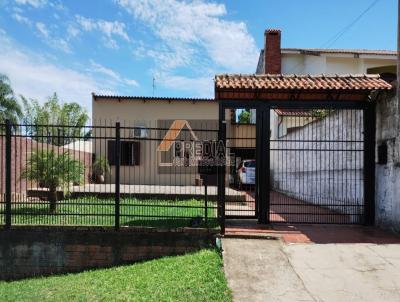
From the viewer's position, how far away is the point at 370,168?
8.12 meters

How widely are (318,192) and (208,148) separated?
5.21 metres

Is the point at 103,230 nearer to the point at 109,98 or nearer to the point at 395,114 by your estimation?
the point at 395,114

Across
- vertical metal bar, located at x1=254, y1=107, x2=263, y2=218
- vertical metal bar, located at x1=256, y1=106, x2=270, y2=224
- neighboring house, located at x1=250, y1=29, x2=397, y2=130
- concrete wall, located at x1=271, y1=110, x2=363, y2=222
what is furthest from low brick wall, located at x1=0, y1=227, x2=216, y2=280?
neighboring house, located at x1=250, y1=29, x2=397, y2=130

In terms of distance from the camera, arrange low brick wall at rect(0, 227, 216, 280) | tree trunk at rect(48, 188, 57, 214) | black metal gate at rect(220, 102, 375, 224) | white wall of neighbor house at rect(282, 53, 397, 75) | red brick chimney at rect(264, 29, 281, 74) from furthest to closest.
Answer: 1. white wall of neighbor house at rect(282, 53, 397, 75)
2. red brick chimney at rect(264, 29, 281, 74)
3. tree trunk at rect(48, 188, 57, 214)
4. black metal gate at rect(220, 102, 375, 224)
5. low brick wall at rect(0, 227, 216, 280)

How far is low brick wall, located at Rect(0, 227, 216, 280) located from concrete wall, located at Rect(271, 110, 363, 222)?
3.10 m

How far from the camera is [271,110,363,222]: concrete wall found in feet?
28.8

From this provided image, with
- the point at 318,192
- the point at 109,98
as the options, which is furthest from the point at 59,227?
the point at 109,98

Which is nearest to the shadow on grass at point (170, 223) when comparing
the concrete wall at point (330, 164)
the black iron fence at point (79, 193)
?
the black iron fence at point (79, 193)

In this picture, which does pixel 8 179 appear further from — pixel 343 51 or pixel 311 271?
pixel 343 51

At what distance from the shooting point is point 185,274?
5414 mm

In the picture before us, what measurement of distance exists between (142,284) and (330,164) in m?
6.97

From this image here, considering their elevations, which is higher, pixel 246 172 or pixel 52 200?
pixel 246 172

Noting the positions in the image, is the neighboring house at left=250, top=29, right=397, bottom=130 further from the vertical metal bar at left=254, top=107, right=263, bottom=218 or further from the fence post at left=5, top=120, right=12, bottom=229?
the fence post at left=5, top=120, right=12, bottom=229

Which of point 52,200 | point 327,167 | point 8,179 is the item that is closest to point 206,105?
point 327,167
